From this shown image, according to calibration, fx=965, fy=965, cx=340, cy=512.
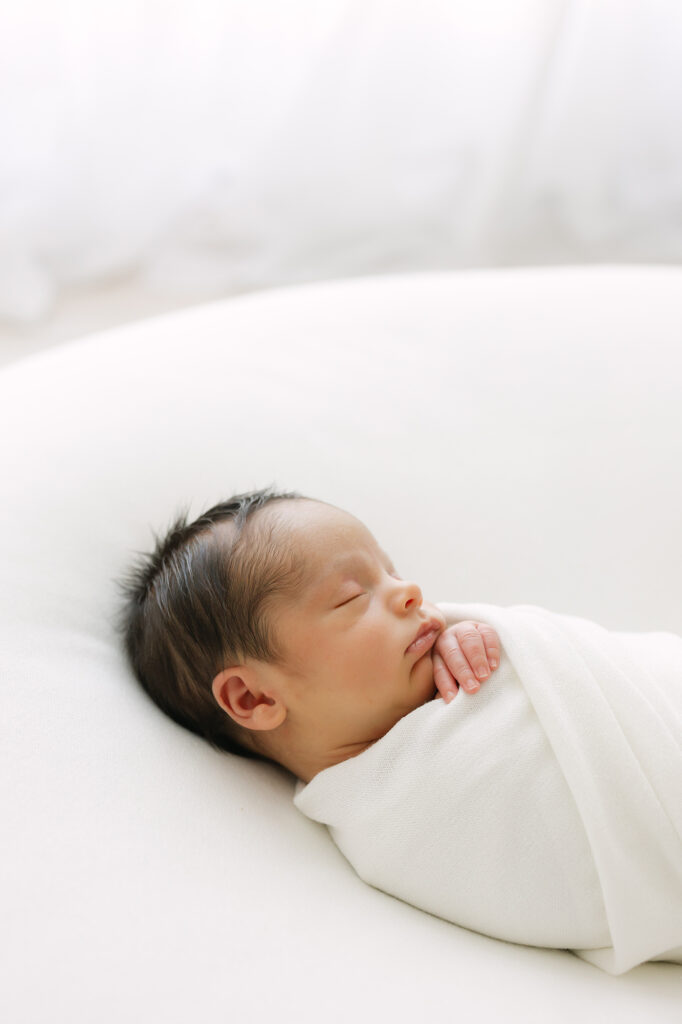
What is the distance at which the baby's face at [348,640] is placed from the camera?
3.38 feet

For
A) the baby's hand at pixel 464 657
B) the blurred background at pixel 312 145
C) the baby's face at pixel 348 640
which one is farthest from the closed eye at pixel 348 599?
the blurred background at pixel 312 145

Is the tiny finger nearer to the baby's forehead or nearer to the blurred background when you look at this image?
the baby's forehead

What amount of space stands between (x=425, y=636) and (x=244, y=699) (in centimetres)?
21

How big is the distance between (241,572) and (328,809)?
0.27 m

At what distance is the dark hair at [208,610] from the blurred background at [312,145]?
4.51 feet

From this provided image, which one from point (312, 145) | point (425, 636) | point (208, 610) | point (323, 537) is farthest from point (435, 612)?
point (312, 145)

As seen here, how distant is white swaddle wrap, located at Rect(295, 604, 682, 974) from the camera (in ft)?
3.04

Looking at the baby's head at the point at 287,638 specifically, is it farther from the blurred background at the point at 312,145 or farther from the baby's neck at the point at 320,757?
the blurred background at the point at 312,145

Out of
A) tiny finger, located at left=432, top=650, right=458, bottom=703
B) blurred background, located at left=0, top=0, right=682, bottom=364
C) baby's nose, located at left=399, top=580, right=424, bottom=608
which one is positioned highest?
blurred background, located at left=0, top=0, right=682, bottom=364

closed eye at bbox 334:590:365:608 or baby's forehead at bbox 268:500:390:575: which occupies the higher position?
baby's forehead at bbox 268:500:390:575

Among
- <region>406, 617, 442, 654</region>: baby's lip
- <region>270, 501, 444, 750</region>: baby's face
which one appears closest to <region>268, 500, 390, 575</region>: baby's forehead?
<region>270, 501, 444, 750</region>: baby's face

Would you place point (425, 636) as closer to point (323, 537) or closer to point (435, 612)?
point (435, 612)

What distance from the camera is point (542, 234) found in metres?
2.39

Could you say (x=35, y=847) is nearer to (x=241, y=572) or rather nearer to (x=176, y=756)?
(x=176, y=756)
